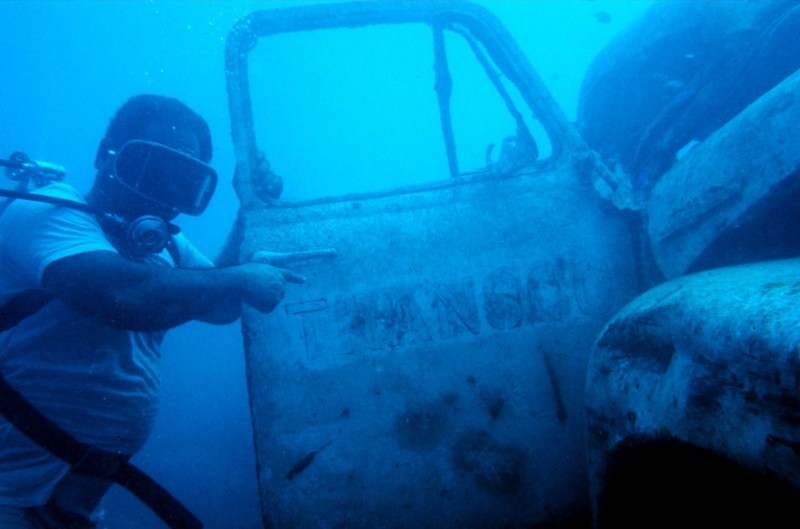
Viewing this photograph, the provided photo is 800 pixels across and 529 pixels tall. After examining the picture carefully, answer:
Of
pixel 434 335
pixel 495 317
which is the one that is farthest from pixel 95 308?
pixel 495 317

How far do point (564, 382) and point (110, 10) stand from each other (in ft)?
245

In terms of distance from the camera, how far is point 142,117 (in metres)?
2.36

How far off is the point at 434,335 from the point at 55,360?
169 centimetres

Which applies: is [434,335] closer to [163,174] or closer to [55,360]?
[163,174]

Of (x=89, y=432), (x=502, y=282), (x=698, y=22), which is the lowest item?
(x=89, y=432)

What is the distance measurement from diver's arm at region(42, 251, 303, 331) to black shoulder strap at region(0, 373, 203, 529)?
51 cm

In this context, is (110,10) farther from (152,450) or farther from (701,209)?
(701,209)

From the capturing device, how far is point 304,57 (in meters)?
106

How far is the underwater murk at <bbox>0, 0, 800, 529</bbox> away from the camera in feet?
3.29

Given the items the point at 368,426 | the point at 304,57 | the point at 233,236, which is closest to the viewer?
the point at 368,426

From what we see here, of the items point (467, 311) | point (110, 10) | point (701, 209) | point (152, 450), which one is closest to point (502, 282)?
point (467, 311)

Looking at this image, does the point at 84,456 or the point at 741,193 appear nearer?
the point at 741,193

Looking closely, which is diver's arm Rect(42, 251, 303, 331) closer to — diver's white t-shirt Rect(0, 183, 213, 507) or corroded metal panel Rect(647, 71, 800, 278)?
diver's white t-shirt Rect(0, 183, 213, 507)

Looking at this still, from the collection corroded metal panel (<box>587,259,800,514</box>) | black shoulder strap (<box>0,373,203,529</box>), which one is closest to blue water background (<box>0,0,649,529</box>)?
black shoulder strap (<box>0,373,203,529</box>)
